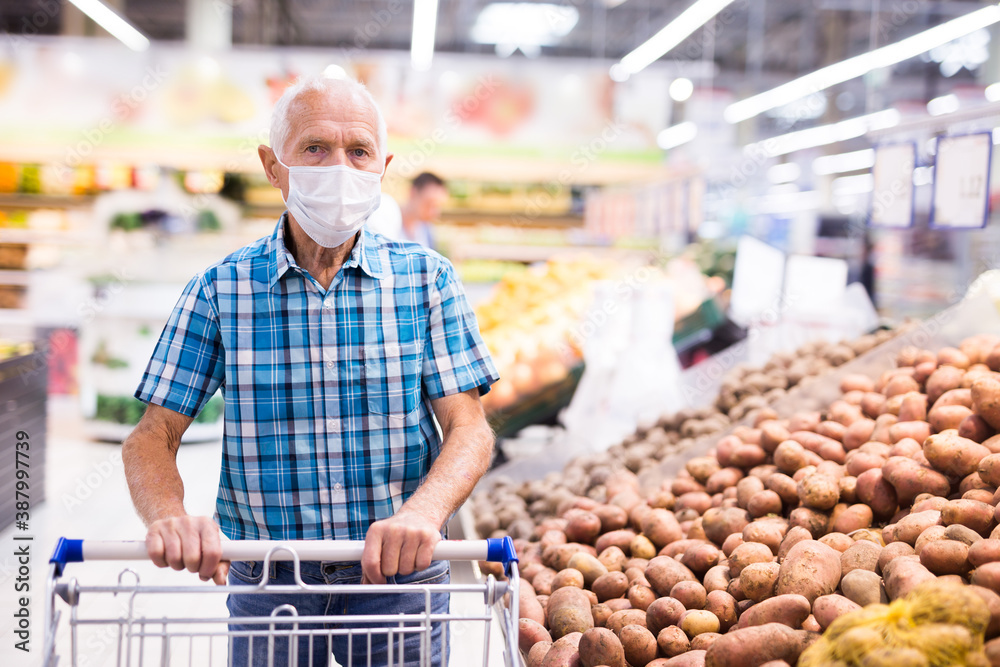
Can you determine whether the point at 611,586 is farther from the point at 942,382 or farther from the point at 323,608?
the point at 942,382

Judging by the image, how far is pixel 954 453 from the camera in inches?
74.7

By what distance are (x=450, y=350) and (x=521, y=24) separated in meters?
16.4

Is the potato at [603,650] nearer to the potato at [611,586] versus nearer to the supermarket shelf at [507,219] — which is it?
the potato at [611,586]

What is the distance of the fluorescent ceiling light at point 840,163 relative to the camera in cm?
1641

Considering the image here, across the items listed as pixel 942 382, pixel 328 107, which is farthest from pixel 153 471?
pixel 942 382

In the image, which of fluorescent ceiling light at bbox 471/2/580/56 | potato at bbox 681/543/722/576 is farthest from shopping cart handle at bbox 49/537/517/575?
fluorescent ceiling light at bbox 471/2/580/56

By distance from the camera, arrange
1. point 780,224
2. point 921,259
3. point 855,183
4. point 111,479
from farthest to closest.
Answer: point 855,183
point 780,224
point 921,259
point 111,479

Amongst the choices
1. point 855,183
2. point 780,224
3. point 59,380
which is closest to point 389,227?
point 59,380

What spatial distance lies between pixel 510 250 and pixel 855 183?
42.5 ft

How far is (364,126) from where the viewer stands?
137cm

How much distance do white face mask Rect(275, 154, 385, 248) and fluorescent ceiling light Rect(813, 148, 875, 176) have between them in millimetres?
16671

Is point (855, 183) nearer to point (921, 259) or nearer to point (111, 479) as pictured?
point (921, 259)

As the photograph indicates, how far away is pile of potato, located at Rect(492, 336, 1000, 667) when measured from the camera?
1519 mm

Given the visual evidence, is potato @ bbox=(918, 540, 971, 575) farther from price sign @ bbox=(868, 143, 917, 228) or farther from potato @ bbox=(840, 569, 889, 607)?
price sign @ bbox=(868, 143, 917, 228)
